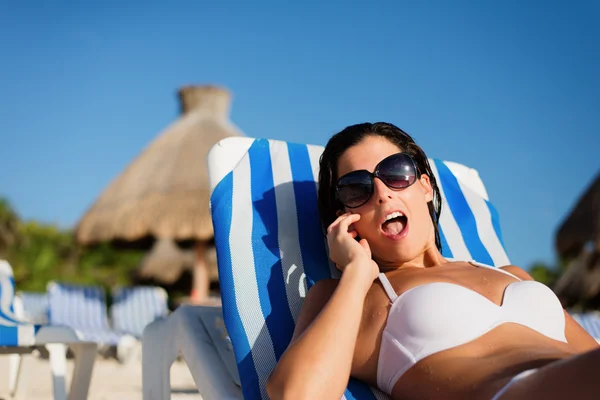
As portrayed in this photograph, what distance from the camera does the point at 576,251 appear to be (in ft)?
49.4

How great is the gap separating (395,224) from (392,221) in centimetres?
1

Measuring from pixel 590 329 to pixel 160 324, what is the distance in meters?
3.44

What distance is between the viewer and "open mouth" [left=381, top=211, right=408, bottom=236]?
6.27ft

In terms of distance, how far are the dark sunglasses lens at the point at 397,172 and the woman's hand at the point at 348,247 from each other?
0.14 metres

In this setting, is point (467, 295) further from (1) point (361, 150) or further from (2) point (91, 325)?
(2) point (91, 325)

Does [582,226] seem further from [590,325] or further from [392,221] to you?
[392,221]

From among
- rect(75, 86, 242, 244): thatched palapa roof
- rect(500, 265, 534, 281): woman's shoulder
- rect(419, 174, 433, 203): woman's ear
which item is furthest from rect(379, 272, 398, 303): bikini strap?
rect(75, 86, 242, 244): thatched palapa roof

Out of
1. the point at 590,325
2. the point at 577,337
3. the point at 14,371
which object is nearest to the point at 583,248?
the point at 590,325

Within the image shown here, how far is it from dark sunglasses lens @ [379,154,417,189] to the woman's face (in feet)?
0.06

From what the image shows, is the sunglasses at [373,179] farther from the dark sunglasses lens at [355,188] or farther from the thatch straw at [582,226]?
the thatch straw at [582,226]

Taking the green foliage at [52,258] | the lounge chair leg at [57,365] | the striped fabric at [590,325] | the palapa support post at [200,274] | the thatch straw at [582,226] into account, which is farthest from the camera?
the green foliage at [52,258]

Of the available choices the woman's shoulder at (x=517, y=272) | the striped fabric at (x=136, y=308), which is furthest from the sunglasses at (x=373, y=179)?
the striped fabric at (x=136, y=308)

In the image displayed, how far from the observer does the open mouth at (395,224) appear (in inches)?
75.2

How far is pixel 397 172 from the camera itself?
1.95 m
